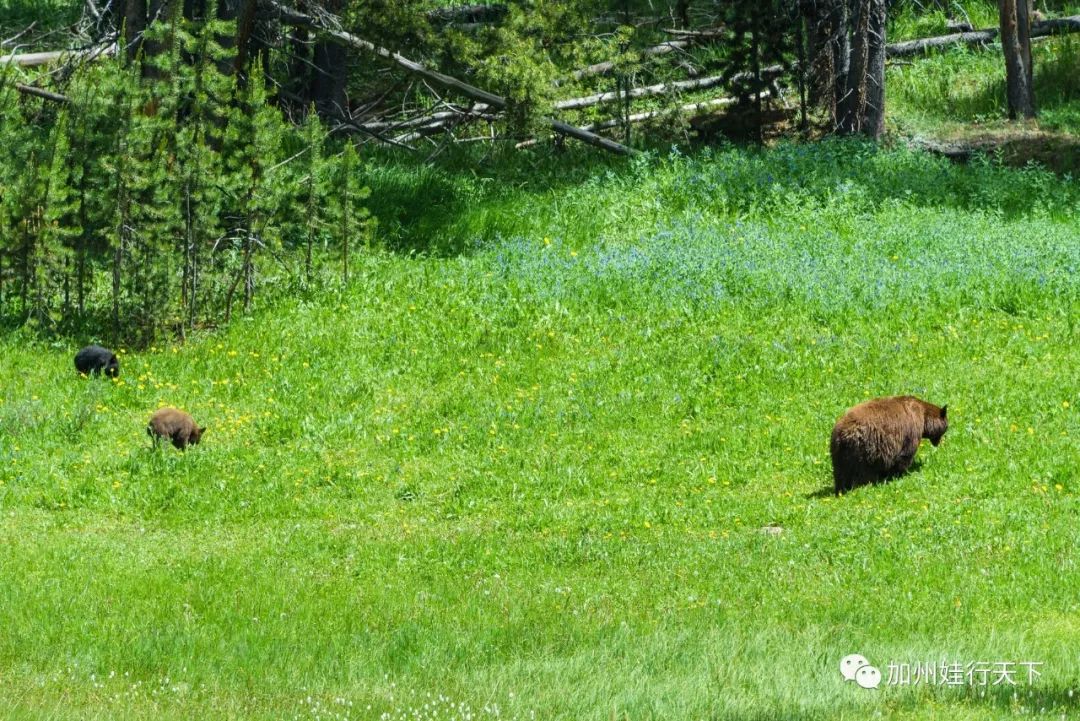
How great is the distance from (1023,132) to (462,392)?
14681mm

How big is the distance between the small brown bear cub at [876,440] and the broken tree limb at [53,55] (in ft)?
49.0

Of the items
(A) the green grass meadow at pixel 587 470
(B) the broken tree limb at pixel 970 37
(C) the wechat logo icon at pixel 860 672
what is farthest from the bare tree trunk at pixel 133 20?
(C) the wechat logo icon at pixel 860 672

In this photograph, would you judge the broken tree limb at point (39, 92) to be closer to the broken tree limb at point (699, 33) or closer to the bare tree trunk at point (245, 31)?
the bare tree trunk at point (245, 31)

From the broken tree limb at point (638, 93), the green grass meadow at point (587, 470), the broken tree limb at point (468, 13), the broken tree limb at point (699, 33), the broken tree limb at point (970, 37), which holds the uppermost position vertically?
the broken tree limb at point (468, 13)

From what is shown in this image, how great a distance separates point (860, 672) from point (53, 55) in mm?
22108

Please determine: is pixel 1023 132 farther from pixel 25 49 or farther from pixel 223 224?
pixel 25 49

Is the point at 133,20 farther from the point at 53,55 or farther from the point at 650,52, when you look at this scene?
the point at 650,52

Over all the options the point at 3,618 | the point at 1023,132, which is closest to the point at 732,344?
the point at 3,618

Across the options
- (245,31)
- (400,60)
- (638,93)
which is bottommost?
(638,93)

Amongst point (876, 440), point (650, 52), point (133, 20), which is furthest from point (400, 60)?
point (876, 440)

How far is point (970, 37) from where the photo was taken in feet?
103

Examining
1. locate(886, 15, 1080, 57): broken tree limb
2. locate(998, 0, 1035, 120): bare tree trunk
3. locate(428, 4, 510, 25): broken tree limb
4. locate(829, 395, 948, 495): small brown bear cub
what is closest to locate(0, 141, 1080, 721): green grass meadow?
locate(829, 395, 948, 495): small brown bear cub

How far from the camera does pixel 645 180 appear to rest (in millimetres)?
23469

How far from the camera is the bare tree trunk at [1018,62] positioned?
26.6 meters
